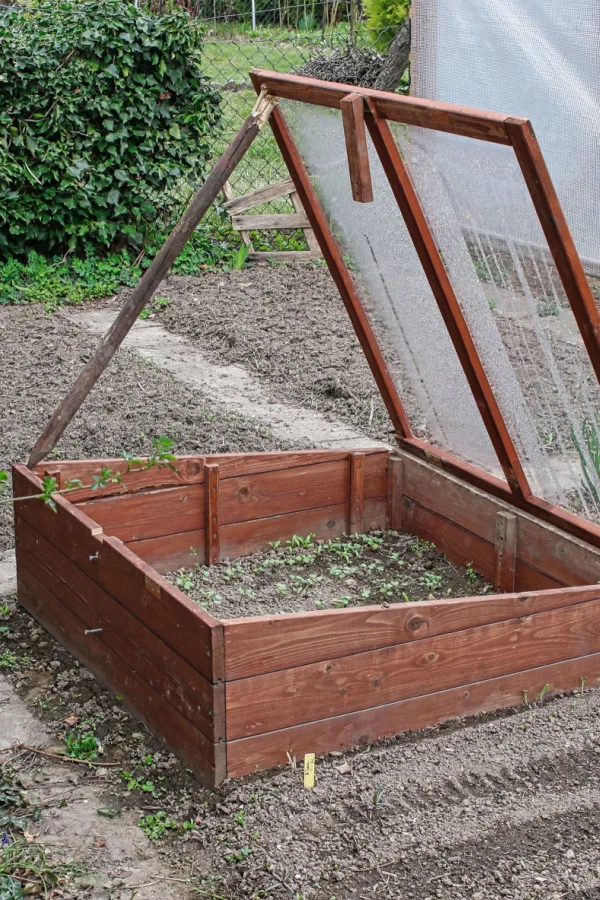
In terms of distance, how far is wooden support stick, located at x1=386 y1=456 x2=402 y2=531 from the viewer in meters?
3.91

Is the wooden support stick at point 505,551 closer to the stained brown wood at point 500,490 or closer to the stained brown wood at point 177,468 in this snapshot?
the stained brown wood at point 500,490

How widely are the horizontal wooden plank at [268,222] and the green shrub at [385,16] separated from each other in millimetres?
2883

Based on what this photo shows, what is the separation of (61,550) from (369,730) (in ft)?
3.62

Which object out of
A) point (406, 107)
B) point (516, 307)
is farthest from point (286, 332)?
point (406, 107)

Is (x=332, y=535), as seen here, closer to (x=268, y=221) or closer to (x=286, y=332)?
(x=286, y=332)

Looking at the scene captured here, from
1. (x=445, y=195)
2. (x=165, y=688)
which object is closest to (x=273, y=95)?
(x=445, y=195)

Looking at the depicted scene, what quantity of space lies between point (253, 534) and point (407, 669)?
→ 3.83 ft

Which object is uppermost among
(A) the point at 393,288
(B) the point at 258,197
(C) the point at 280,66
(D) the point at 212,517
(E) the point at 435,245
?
(C) the point at 280,66

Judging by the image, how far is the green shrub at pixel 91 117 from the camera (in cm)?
727

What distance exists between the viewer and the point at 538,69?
6625 mm

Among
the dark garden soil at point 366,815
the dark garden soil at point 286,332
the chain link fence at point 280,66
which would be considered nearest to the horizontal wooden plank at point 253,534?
the dark garden soil at point 366,815

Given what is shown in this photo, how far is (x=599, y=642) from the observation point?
9.87 feet

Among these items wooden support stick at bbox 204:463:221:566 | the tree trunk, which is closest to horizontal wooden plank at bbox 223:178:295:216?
the tree trunk

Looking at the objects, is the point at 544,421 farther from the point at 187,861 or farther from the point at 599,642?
the point at 187,861
